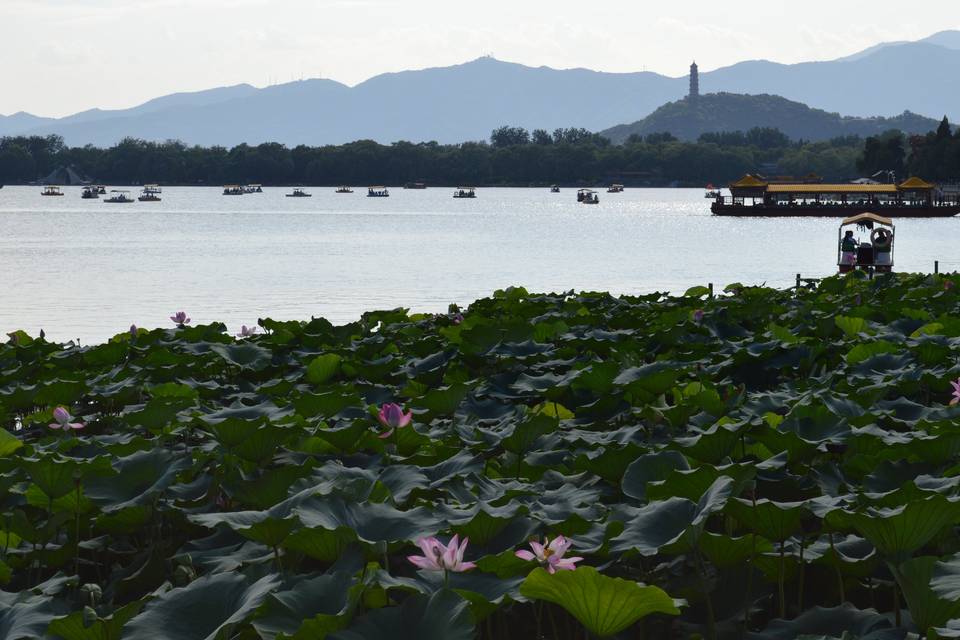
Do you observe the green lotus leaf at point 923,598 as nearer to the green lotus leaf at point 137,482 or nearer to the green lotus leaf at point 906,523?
the green lotus leaf at point 906,523

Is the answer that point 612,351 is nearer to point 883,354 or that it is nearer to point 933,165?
point 883,354

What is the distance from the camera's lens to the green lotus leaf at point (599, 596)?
118 inches

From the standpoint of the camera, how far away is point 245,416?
20.6 ft

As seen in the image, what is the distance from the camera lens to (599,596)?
3.04m

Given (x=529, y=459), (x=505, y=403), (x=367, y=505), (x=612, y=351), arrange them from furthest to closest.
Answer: (x=612, y=351) < (x=505, y=403) < (x=529, y=459) < (x=367, y=505)

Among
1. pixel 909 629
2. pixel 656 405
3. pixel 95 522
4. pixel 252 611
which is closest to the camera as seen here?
pixel 252 611

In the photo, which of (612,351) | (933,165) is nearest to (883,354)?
(612,351)

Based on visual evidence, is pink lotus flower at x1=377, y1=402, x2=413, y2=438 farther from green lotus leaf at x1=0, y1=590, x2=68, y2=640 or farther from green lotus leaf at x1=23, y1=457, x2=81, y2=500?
green lotus leaf at x1=0, y1=590, x2=68, y2=640

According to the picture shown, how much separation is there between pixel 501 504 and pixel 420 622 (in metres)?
1.31

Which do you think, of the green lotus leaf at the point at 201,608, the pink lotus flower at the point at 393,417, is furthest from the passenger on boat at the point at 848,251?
the green lotus leaf at the point at 201,608

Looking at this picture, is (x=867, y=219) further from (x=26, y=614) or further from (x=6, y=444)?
(x=26, y=614)

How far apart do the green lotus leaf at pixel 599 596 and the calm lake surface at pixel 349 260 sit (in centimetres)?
2806

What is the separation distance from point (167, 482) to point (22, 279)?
46.2m

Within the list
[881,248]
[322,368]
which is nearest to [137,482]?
[322,368]
